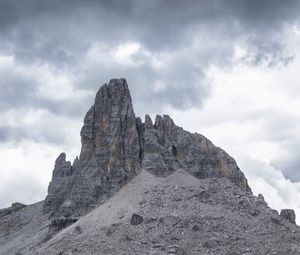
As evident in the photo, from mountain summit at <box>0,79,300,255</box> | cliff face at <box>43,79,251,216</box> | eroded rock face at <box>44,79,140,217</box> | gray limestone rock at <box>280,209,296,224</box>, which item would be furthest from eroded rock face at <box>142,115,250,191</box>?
gray limestone rock at <box>280,209,296,224</box>

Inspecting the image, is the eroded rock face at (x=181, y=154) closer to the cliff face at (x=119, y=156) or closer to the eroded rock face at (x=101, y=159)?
the cliff face at (x=119, y=156)

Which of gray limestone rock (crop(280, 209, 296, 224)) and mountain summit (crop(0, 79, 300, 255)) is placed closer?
mountain summit (crop(0, 79, 300, 255))

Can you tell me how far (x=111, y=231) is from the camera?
140 meters

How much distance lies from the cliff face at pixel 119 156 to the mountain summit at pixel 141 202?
0.86 ft

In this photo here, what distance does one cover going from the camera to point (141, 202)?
153 metres

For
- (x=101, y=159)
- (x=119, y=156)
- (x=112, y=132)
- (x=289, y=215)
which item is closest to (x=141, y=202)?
(x=119, y=156)

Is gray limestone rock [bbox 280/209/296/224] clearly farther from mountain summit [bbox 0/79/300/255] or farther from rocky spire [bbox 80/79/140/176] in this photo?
rocky spire [bbox 80/79/140/176]

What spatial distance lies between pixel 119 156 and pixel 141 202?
915 inches

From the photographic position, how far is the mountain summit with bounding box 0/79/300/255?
13388 centimetres

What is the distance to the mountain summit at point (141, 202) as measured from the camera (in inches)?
5271

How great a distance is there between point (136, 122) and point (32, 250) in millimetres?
47790

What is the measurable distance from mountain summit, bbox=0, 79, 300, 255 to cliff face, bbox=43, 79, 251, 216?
26 centimetres

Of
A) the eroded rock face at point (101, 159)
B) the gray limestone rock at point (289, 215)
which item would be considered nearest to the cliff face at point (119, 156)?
the eroded rock face at point (101, 159)

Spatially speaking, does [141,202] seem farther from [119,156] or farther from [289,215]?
[289,215]
